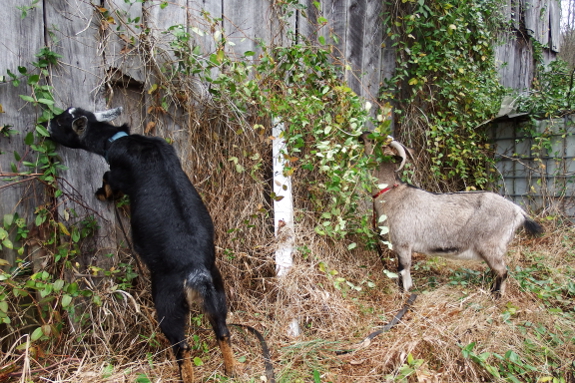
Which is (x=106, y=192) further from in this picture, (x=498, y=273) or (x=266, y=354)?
(x=498, y=273)

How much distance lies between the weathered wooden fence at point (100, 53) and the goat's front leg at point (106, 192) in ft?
0.22

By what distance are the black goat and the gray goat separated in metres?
1.93

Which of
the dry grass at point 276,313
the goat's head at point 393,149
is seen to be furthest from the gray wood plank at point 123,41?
the goat's head at point 393,149

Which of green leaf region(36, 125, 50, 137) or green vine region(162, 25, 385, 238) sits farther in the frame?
green vine region(162, 25, 385, 238)

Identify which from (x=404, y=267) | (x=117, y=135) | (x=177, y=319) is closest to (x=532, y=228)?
(x=404, y=267)

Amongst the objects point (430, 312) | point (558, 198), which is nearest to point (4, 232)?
point (430, 312)

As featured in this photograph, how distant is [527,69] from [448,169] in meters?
3.94

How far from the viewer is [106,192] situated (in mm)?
3059

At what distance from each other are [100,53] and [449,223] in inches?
126

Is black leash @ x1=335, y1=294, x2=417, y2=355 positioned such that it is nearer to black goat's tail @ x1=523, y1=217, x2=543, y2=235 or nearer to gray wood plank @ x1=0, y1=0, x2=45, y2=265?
black goat's tail @ x1=523, y1=217, x2=543, y2=235

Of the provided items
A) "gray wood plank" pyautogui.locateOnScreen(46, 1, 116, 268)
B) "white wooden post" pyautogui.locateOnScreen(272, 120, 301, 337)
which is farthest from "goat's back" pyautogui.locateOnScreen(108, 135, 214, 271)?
"white wooden post" pyautogui.locateOnScreen(272, 120, 301, 337)

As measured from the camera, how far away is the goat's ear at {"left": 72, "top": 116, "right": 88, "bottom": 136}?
2795mm

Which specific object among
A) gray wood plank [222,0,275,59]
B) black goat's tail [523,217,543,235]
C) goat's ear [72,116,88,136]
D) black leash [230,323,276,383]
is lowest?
black leash [230,323,276,383]

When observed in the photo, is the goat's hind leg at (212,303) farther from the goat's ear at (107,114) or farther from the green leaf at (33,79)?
the green leaf at (33,79)
